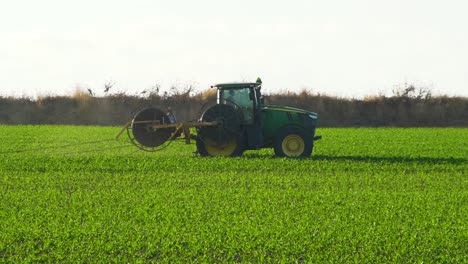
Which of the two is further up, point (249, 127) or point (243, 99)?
point (243, 99)

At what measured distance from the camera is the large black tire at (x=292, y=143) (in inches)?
868

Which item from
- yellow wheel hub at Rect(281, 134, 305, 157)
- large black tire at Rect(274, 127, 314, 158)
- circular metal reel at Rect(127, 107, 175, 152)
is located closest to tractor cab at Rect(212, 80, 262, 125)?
large black tire at Rect(274, 127, 314, 158)

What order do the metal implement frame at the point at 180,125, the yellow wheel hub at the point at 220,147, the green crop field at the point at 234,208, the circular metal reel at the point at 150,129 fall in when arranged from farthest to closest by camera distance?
the circular metal reel at the point at 150,129 → the yellow wheel hub at the point at 220,147 → the metal implement frame at the point at 180,125 → the green crop field at the point at 234,208

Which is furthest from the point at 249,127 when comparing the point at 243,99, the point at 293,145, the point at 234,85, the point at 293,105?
the point at 293,105

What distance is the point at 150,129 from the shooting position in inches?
877

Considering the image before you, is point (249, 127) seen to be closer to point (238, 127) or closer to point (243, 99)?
point (238, 127)

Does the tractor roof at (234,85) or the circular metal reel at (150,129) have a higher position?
the tractor roof at (234,85)

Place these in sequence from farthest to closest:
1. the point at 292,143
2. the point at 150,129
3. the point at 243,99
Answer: the point at 150,129 < the point at 292,143 < the point at 243,99

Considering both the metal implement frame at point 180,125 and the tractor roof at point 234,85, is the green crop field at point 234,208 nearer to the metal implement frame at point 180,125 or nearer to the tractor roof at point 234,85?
the metal implement frame at point 180,125

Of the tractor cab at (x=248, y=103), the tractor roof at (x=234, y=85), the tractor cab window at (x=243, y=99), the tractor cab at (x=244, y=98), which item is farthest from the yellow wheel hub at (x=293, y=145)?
the tractor roof at (x=234, y=85)

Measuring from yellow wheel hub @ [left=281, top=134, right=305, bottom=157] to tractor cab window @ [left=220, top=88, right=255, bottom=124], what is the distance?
1136mm

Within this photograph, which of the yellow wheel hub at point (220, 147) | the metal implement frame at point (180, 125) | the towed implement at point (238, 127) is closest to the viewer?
the metal implement frame at point (180, 125)

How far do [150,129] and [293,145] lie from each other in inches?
154

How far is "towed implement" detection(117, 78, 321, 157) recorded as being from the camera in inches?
857
